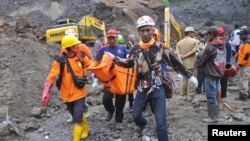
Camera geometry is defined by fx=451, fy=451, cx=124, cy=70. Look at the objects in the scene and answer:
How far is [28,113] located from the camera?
9961 millimetres

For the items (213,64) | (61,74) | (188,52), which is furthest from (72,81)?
(188,52)

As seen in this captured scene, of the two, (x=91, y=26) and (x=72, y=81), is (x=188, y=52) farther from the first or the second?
(x=91, y=26)

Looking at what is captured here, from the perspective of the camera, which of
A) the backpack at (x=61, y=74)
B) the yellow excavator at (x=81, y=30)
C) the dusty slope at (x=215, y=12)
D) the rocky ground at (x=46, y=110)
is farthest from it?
the dusty slope at (x=215, y=12)

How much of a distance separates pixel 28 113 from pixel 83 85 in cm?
311

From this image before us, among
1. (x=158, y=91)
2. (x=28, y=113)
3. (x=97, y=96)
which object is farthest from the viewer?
(x=97, y=96)

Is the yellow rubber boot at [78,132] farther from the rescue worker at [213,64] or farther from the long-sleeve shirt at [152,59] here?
the rescue worker at [213,64]

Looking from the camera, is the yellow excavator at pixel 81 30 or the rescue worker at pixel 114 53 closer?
the rescue worker at pixel 114 53

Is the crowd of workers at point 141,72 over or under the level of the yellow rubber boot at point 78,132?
over

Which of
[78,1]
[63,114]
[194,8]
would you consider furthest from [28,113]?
[194,8]

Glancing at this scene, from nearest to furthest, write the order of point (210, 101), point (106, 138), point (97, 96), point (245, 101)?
point (106, 138) → point (210, 101) → point (245, 101) → point (97, 96)

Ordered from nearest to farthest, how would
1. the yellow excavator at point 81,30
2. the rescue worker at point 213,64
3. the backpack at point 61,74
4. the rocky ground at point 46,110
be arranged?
1. the backpack at point 61,74
2. the rocky ground at point 46,110
3. the rescue worker at point 213,64
4. the yellow excavator at point 81,30

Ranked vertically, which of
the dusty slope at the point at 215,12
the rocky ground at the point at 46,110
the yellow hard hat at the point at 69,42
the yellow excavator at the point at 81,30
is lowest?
the rocky ground at the point at 46,110

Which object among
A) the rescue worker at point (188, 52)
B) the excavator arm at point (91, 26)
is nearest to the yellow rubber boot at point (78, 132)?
the rescue worker at point (188, 52)

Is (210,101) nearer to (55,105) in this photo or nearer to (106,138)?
(106,138)
